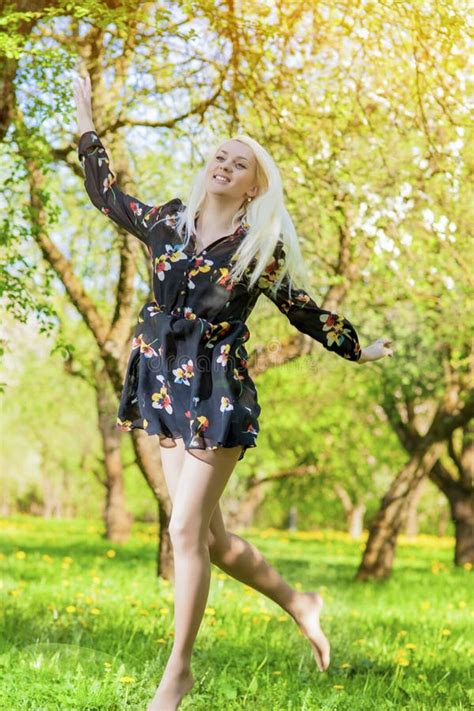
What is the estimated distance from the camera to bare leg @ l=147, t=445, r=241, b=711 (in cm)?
361

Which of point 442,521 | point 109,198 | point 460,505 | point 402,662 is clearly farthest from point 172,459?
point 442,521

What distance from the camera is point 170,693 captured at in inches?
140

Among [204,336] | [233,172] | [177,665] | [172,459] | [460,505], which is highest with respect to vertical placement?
[233,172]

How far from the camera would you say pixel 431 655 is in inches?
223

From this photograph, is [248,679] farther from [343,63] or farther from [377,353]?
[343,63]

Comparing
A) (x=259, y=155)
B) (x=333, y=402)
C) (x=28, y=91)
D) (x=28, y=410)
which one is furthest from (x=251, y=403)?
(x=28, y=410)

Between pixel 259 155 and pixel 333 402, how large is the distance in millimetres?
14187

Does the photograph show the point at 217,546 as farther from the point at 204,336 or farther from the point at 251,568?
the point at 204,336

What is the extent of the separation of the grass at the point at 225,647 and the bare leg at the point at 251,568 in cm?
26

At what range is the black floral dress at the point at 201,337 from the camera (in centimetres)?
370

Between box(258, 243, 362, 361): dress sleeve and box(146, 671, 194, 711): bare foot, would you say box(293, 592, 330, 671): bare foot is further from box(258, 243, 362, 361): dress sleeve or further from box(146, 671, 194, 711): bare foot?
box(258, 243, 362, 361): dress sleeve

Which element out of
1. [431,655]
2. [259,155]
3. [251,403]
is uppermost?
[259,155]

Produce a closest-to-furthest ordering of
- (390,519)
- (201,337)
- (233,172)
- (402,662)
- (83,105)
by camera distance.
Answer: (201,337), (233,172), (83,105), (402,662), (390,519)

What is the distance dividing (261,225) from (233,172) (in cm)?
A: 26
